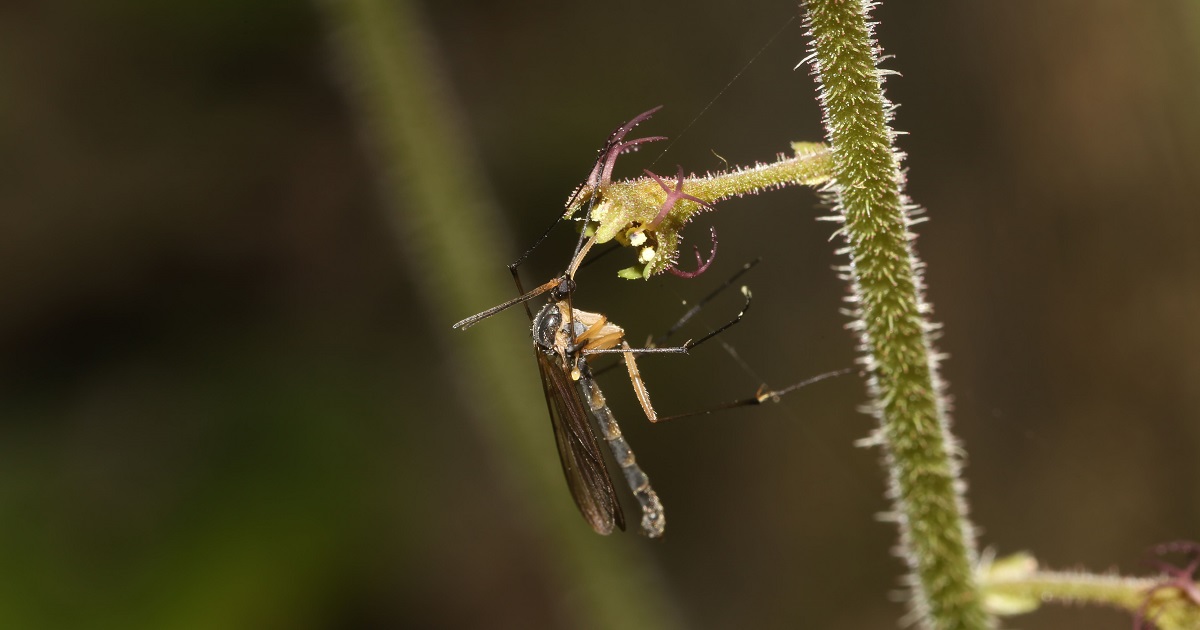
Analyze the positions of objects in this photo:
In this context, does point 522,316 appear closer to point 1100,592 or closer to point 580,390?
point 580,390

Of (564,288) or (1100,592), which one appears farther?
(564,288)

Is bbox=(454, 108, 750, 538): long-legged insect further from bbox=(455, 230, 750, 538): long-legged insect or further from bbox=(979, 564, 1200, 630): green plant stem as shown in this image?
bbox=(979, 564, 1200, 630): green plant stem

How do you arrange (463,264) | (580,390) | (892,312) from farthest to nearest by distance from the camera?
1. (463,264)
2. (580,390)
3. (892,312)

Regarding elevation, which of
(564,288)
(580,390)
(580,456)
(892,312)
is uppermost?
(564,288)

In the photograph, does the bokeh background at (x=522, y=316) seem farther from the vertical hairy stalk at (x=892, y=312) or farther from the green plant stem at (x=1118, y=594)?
the green plant stem at (x=1118, y=594)

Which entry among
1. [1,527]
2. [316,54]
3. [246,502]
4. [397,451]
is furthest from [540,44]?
[1,527]

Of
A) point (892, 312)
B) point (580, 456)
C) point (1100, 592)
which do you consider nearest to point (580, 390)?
point (580, 456)

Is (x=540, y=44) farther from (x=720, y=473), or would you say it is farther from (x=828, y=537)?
(x=828, y=537)

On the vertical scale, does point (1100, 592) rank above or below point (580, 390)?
below
